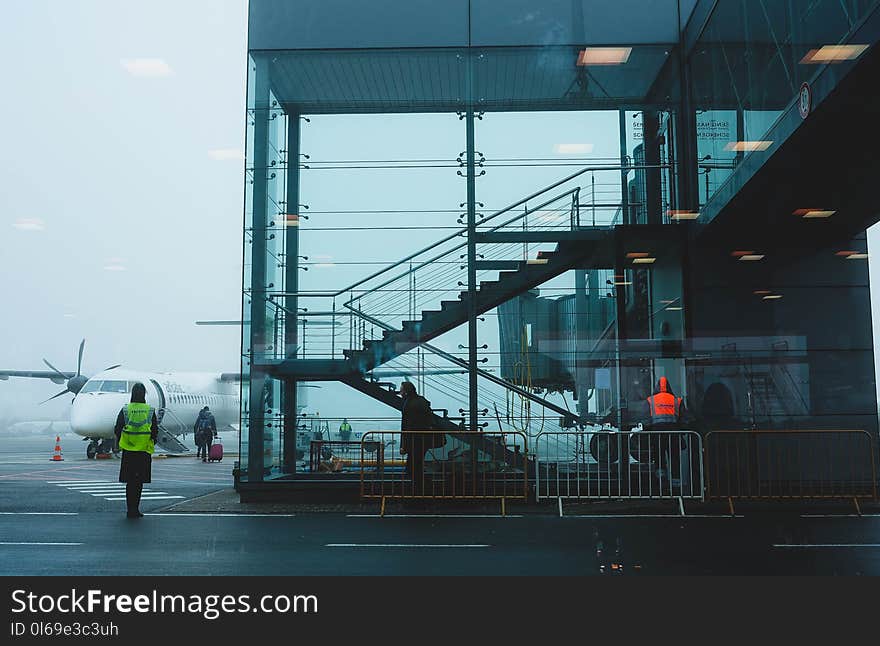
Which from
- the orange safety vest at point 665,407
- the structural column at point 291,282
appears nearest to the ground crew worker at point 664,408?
the orange safety vest at point 665,407

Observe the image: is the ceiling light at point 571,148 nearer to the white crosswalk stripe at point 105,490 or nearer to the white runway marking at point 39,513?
the white crosswalk stripe at point 105,490

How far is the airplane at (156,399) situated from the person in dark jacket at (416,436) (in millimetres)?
7090

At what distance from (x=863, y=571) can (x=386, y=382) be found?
7.77m

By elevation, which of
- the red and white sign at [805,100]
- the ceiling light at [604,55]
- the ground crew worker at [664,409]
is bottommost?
the ground crew worker at [664,409]

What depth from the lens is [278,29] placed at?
13945mm

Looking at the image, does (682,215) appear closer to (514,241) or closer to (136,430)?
(514,241)

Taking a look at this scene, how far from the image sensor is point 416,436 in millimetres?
12672

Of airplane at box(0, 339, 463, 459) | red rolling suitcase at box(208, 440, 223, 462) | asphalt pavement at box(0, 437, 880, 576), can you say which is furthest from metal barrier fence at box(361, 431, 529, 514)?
red rolling suitcase at box(208, 440, 223, 462)

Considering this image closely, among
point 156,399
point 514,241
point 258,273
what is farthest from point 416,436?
point 156,399

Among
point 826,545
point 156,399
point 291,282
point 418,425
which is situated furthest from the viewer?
point 156,399

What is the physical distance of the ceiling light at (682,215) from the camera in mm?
13430

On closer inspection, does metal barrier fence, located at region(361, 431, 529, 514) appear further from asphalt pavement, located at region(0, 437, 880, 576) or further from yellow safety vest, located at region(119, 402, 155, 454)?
yellow safety vest, located at region(119, 402, 155, 454)

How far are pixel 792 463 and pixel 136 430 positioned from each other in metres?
9.18

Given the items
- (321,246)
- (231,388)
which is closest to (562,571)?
(321,246)
